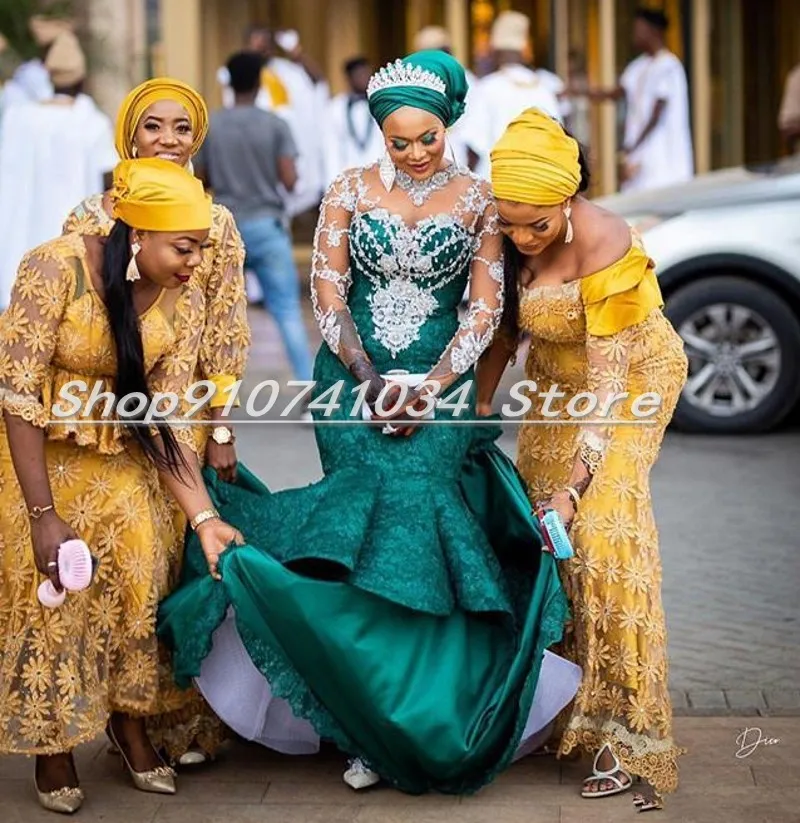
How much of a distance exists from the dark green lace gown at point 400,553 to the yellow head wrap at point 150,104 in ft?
1.74

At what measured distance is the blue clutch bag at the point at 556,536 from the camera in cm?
520

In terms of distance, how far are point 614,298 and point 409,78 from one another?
86cm

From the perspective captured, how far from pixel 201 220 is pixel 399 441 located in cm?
91

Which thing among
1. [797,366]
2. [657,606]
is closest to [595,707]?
[657,606]

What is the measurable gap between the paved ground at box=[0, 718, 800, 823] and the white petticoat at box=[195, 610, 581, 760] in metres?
0.14

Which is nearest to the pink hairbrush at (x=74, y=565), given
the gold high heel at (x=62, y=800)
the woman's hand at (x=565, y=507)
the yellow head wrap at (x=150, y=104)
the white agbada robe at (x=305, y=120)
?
the gold high heel at (x=62, y=800)

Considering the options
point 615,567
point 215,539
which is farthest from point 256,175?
point 615,567

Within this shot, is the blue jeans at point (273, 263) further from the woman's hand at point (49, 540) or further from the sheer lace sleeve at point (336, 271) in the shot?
the woman's hand at point (49, 540)

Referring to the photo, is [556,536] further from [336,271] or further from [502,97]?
[502,97]

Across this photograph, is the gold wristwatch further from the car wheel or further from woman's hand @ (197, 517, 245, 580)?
the car wheel

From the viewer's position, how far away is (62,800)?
17.4ft

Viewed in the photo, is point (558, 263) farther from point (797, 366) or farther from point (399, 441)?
point (797, 366)

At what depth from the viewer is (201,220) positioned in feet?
16.7

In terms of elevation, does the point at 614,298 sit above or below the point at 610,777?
above
